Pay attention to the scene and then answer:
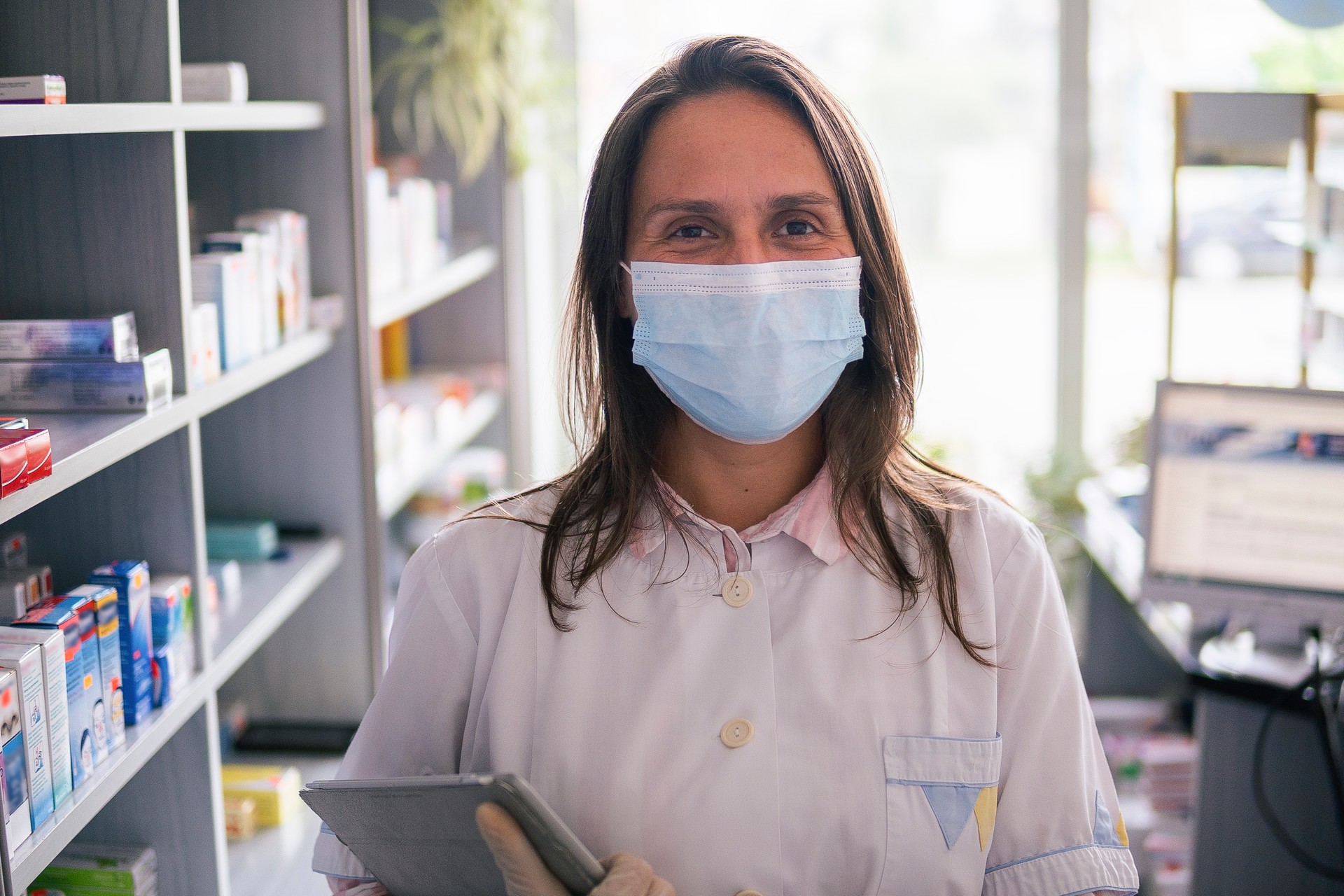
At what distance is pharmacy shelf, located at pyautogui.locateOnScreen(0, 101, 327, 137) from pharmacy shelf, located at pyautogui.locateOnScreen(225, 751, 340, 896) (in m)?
1.00

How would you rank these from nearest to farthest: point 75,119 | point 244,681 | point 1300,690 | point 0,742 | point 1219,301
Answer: point 0,742
point 75,119
point 1300,690
point 244,681
point 1219,301

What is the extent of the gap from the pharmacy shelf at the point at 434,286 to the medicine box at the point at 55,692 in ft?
3.93

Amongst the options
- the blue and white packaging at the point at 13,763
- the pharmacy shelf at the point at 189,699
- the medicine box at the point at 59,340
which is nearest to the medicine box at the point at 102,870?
the pharmacy shelf at the point at 189,699

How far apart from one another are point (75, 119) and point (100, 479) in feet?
1.88

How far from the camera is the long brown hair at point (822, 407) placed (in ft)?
4.62

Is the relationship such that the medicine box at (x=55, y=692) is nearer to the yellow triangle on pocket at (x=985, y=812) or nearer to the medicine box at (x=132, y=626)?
the medicine box at (x=132, y=626)

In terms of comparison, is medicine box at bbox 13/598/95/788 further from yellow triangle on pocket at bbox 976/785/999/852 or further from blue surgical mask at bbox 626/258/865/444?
yellow triangle on pocket at bbox 976/785/999/852

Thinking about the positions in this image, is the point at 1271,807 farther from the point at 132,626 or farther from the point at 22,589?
the point at 22,589

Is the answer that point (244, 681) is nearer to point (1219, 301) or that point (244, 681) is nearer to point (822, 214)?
point (822, 214)

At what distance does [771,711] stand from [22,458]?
83 centimetres

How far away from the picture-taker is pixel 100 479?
1754mm

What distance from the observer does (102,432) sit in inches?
59.9

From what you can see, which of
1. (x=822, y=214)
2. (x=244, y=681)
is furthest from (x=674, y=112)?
(x=244, y=681)

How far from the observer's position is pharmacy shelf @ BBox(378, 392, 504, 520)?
2.79 m
